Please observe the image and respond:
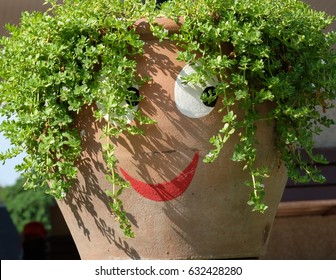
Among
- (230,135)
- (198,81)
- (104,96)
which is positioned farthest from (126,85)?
(230,135)

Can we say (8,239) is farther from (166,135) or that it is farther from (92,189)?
(166,135)

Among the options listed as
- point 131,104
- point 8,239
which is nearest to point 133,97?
point 131,104

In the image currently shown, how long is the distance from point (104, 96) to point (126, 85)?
0.24ft

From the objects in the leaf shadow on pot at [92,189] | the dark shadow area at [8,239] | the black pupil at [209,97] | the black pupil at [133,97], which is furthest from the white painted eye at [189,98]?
the dark shadow area at [8,239]

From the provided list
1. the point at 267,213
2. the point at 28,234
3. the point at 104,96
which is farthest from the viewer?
the point at 28,234

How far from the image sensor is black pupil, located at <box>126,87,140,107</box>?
221 cm

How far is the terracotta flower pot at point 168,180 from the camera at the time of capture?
2.25 m

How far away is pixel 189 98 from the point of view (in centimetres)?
225

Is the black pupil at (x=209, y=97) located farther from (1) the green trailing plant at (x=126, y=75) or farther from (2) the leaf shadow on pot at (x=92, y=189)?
(2) the leaf shadow on pot at (x=92, y=189)

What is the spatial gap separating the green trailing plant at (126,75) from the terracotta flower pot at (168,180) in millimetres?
37

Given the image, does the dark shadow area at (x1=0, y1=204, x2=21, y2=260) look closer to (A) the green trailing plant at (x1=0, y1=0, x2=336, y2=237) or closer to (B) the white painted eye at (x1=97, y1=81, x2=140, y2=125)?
(A) the green trailing plant at (x1=0, y1=0, x2=336, y2=237)

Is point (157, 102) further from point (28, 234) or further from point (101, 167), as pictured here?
point (28, 234)

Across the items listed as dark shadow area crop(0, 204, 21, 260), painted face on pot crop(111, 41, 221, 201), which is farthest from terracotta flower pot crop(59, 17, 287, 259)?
dark shadow area crop(0, 204, 21, 260)

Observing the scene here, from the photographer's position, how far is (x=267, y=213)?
2424 mm
